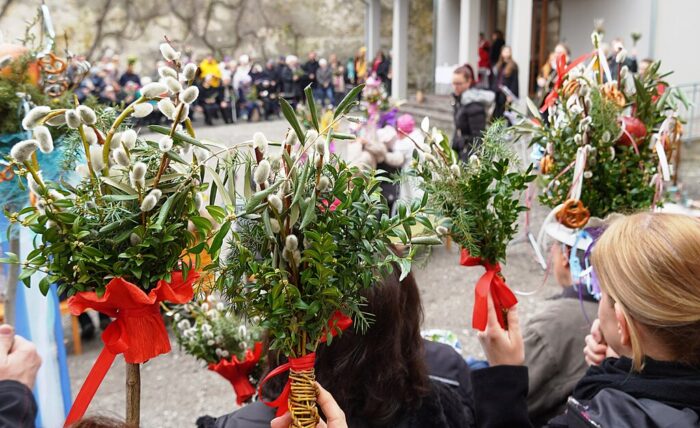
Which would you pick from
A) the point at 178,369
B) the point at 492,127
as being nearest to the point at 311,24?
the point at 178,369

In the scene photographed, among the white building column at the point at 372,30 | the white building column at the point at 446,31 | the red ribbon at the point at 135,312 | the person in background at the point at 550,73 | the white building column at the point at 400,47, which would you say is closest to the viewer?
the red ribbon at the point at 135,312

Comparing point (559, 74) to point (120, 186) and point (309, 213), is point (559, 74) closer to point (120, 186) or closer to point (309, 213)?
point (309, 213)

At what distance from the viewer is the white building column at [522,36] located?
1227 cm

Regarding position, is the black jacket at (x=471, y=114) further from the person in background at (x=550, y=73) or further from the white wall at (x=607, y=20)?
the white wall at (x=607, y=20)

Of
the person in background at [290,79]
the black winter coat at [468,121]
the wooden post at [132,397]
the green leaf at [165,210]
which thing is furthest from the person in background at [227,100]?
the green leaf at [165,210]

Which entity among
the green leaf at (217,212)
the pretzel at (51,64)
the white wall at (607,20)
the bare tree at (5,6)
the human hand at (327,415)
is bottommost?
the human hand at (327,415)

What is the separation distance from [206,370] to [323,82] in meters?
15.1

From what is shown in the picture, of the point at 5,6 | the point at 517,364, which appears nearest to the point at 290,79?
the point at 5,6

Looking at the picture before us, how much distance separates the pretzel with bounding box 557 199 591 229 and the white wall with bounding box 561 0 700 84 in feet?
33.3

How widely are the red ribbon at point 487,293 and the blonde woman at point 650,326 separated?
0.25 meters

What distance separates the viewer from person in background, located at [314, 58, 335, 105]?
18.8 metres

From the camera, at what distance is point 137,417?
127 centimetres

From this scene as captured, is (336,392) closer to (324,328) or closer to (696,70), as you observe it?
(324,328)

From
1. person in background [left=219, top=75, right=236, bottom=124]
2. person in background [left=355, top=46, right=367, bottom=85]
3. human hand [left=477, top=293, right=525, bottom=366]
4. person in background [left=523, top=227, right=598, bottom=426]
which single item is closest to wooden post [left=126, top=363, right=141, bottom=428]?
human hand [left=477, top=293, right=525, bottom=366]
